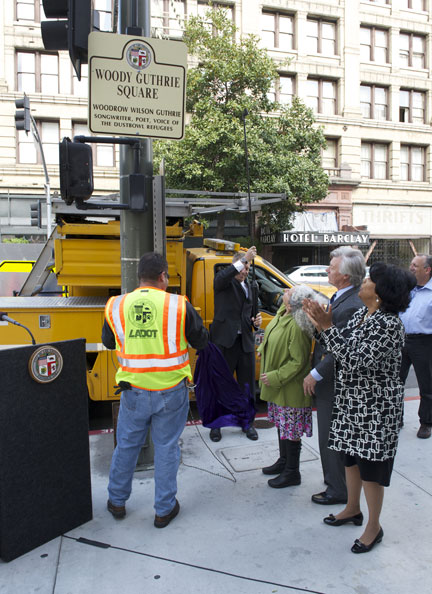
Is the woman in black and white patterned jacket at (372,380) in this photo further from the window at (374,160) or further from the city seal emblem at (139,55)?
the window at (374,160)

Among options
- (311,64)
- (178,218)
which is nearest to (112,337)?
(178,218)

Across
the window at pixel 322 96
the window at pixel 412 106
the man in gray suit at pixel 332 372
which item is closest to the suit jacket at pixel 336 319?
the man in gray suit at pixel 332 372

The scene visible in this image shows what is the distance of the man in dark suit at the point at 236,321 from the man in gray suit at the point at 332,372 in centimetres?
148

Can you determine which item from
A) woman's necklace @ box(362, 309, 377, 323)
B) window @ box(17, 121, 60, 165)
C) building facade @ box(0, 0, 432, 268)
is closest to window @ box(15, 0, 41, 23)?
building facade @ box(0, 0, 432, 268)

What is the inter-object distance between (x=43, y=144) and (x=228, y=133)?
1075 cm

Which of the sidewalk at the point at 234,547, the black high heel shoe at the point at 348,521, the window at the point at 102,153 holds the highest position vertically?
the window at the point at 102,153

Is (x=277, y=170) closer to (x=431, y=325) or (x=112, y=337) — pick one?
(x=431, y=325)

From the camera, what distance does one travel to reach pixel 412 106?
2983cm

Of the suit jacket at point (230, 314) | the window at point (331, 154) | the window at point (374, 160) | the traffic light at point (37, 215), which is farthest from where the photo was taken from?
the window at point (374, 160)

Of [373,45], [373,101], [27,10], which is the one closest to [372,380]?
[27,10]

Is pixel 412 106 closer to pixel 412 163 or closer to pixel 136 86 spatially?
pixel 412 163

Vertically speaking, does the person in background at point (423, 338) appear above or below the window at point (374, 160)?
below

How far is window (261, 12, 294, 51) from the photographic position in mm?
25734

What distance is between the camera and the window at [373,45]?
28250 mm
